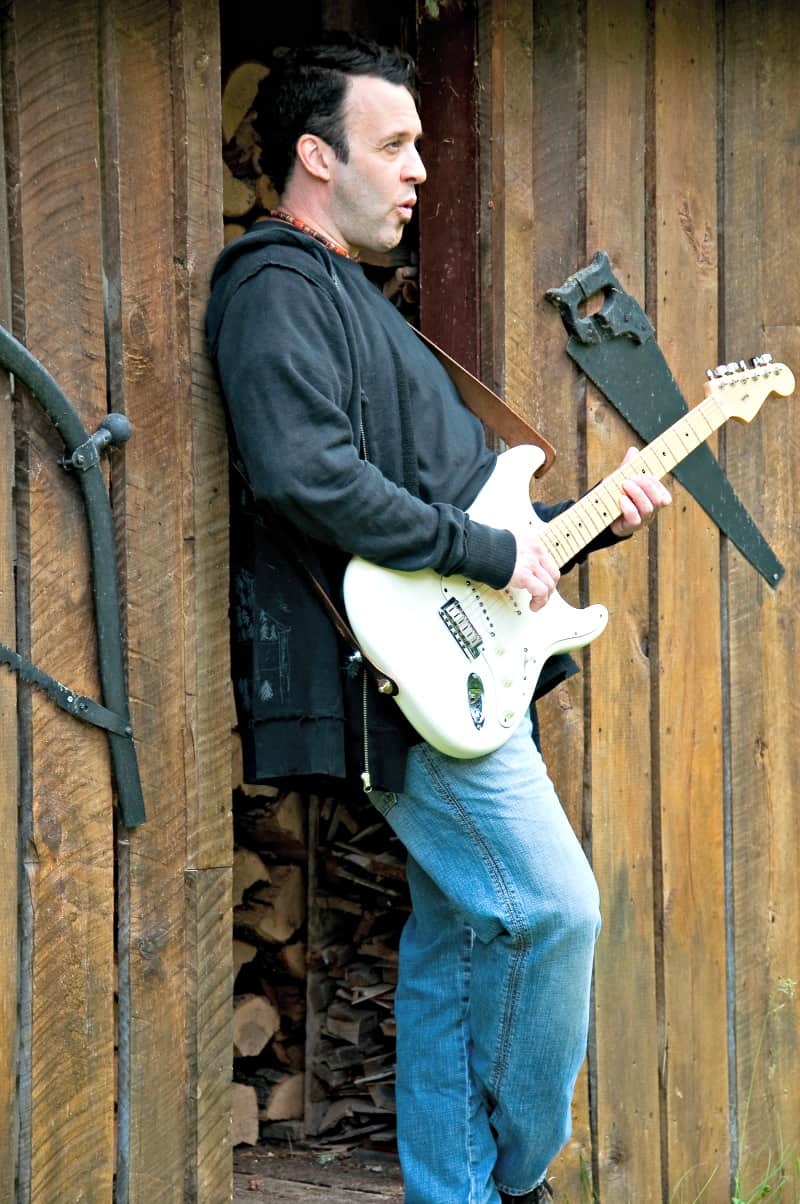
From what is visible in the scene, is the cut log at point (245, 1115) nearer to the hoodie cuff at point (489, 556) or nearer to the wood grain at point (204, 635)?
the wood grain at point (204, 635)

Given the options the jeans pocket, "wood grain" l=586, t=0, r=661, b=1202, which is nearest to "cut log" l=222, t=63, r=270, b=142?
"wood grain" l=586, t=0, r=661, b=1202

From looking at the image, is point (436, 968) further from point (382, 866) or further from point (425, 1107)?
point (382, 866)

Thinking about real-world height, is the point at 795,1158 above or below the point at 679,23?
below

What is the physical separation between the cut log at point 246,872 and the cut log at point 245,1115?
16.6 inches

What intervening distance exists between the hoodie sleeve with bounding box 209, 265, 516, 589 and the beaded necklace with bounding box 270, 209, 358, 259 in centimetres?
23

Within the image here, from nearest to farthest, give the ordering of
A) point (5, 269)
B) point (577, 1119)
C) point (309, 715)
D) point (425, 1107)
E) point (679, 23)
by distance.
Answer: point (5, 269) → point (309, 715) → point (425, 1107) → point (577, 1119) → point (679, 23)

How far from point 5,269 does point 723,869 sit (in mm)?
2132

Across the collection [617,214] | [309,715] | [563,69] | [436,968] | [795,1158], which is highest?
[563,69]

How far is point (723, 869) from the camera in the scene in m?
4.06

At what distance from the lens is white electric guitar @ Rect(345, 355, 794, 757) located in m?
2.98

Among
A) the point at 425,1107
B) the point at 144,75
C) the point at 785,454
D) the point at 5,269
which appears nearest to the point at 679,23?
the point at 785,454

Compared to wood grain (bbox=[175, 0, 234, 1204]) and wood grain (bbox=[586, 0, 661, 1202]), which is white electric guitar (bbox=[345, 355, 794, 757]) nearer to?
wood grain (bbox=[175, 0, 234, 1204])

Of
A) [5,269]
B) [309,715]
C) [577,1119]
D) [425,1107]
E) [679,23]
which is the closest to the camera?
[5,269]

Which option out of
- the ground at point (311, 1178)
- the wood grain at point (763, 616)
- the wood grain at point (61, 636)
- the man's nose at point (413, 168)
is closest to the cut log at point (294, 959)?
the ground at point (311, 1178)
